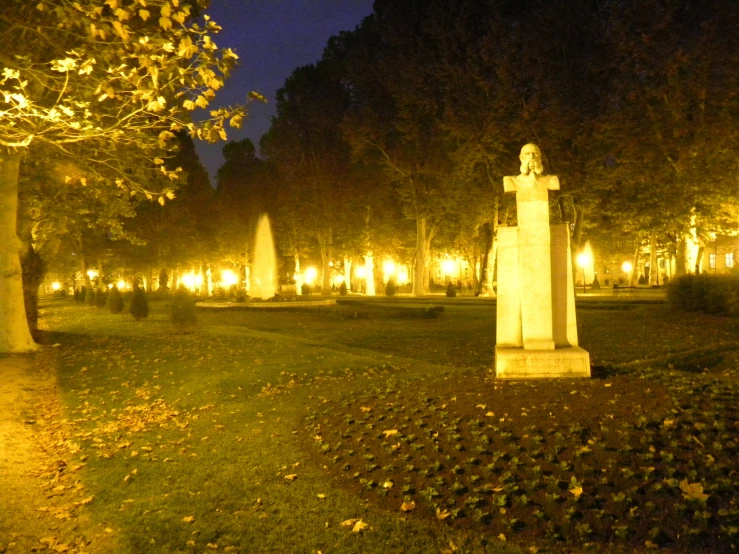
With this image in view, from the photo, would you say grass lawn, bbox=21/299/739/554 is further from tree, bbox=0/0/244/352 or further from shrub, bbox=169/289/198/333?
shrub, bbox=169/289/198/333

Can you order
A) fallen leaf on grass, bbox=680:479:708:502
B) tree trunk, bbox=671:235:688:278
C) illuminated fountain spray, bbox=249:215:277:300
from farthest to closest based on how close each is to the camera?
1. illuminated fountain spray, bbox=249:215:277:300
2. tree trunk, bbox=671:235:688:278
3. fallen leaf on grass, bbox=680:479:708:502

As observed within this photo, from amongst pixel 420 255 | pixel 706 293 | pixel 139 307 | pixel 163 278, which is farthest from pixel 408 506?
pixel 163 278

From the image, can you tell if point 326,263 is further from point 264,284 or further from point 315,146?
point 315,146

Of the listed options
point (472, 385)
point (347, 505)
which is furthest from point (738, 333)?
point (347, 505)

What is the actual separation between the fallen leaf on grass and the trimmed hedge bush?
18.8m

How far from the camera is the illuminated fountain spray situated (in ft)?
167

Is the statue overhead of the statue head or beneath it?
beneath

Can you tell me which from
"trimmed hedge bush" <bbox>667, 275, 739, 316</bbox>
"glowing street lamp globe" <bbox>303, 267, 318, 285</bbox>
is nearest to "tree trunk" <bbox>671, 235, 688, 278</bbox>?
"trimmed hedge bush" <bbox>667, 275, 739, 316</bbox>

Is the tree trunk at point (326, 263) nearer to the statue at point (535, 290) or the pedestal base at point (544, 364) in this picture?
the statue at point (535, 290)

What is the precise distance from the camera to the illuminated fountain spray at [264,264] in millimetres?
51031

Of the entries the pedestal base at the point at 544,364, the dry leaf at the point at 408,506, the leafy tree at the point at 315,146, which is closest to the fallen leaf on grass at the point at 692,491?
the dry leaf at the point at 408,506

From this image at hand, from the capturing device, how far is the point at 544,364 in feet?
30.2

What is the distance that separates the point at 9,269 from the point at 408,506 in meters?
16.0

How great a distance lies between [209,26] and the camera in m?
8.75
